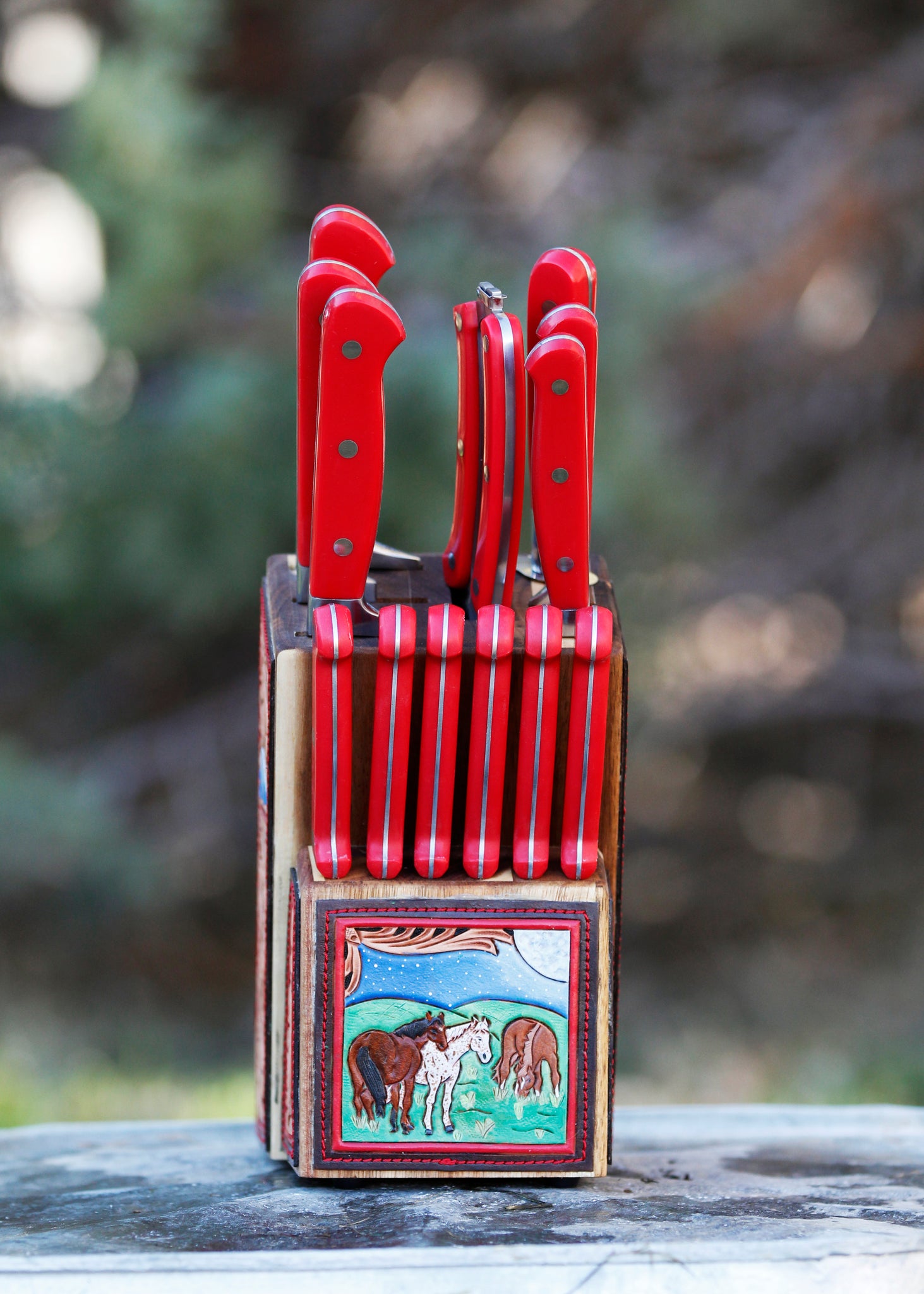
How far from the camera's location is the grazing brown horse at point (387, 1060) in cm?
69

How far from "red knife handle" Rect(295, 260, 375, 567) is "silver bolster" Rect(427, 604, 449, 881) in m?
0.11

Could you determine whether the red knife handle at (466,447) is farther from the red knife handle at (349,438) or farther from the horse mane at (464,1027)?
the horse mane at (464,1027)

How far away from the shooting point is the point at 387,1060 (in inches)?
27.4

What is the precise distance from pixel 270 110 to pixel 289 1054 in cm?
203

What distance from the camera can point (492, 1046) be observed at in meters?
0.70

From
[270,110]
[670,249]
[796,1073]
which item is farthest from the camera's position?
[270,110]

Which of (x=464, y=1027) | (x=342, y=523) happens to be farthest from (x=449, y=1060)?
(x=342, y=523)

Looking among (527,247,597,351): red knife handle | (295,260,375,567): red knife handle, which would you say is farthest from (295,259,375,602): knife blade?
(527,247,597,351): red knife handle

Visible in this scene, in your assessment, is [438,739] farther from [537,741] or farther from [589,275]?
[589,275]

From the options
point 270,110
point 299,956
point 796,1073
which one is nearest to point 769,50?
point 270,110

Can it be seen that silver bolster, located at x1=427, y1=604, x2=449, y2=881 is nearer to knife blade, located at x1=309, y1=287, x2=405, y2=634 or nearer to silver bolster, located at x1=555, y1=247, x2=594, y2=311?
knife blade, located at x1=309, y1=287, x2=405, y2=634

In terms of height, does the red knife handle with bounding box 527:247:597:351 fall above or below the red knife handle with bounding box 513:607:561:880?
above

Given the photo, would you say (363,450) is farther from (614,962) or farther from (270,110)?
(270,110)

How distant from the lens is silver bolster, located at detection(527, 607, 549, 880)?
2.23 ft
